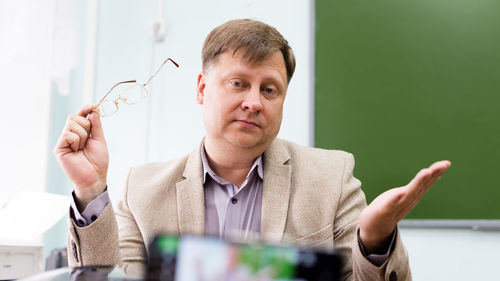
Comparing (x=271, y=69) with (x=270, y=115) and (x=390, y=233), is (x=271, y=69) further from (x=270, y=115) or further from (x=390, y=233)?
(x=390, y=233)

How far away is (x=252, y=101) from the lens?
1293 mm

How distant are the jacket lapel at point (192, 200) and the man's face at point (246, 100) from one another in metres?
0.14

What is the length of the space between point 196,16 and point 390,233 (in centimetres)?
200

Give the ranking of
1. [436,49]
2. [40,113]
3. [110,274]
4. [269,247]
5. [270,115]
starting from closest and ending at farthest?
[269,247] < [110,274] < [270,115] < [436,49] < [40,113]

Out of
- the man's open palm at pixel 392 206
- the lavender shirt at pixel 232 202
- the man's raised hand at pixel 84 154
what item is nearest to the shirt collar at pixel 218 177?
the lavender shirt at pixel 232 202

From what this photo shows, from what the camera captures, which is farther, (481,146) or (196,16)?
(196,16)

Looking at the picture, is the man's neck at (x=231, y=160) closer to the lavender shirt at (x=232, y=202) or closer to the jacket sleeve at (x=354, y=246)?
the lavender shirt at (x=232, y=202)

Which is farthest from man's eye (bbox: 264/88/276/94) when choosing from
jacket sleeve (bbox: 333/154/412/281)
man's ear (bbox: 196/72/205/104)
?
jacket sleeve (bbox: 333/154/412/281)

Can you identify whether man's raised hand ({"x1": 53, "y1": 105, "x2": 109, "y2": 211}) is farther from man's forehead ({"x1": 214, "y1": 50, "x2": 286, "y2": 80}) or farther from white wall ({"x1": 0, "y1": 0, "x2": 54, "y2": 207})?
white wall ({"x1": 0, "y1": 0, "x2": 54, "y2": 207})

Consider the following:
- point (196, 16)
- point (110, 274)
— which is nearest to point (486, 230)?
point (110, 274)

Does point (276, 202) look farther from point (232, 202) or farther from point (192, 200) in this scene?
point (192, 200)

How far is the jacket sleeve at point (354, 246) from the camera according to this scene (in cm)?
91

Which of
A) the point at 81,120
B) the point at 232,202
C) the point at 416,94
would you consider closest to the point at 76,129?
the point at 81,120

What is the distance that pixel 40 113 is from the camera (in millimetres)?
2453
